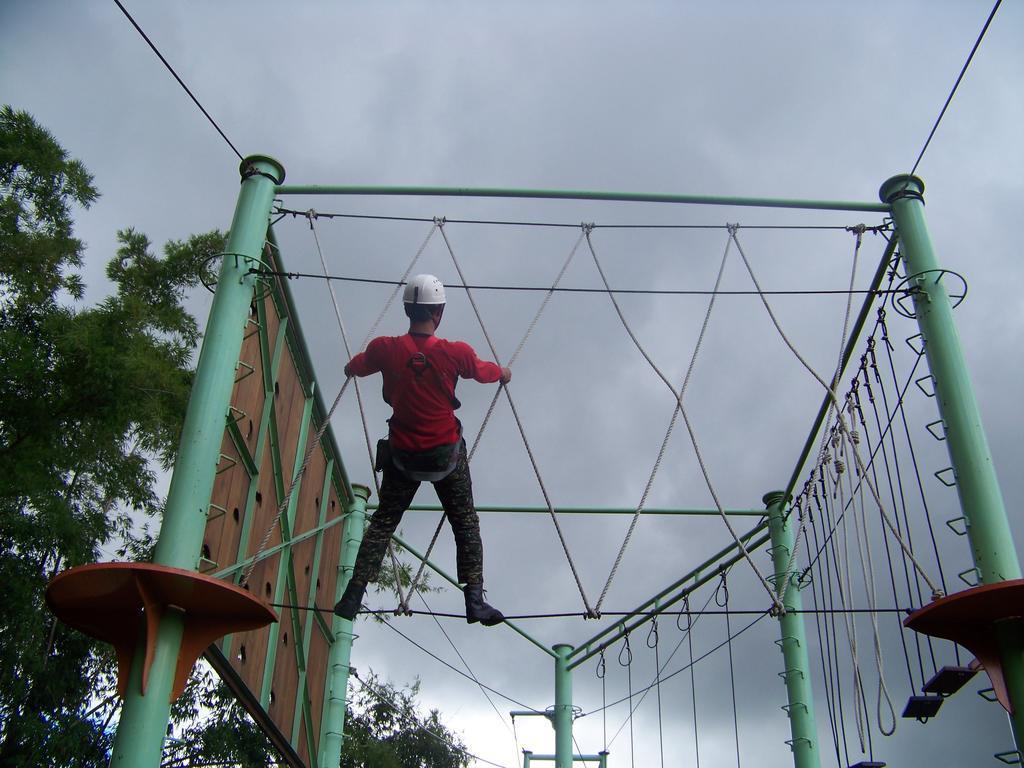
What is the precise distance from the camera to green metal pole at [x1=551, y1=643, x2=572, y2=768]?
10297 mm

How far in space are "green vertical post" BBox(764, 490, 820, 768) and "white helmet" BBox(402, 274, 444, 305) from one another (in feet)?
12.9

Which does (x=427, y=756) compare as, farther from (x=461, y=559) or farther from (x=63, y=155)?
(x=461, y=559)

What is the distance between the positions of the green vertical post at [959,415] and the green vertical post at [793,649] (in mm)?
3103

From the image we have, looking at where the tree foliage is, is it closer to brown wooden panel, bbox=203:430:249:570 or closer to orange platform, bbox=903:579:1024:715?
brown wooden panel, bbox=203:430:249:570

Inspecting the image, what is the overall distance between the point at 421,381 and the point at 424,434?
25 cm

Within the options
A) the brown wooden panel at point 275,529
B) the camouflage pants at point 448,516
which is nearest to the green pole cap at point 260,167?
the brown wooden panel at point 275,529

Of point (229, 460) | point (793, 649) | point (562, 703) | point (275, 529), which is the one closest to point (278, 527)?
point (275, 529)

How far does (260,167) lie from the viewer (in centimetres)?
490

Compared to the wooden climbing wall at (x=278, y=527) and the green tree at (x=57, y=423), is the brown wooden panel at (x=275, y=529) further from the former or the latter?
the green tree at (x=57, y=423)

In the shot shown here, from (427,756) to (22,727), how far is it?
16.7 m

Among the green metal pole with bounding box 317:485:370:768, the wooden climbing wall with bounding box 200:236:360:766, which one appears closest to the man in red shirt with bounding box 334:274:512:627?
the wooden climbing wall with bounding box 200:236:360:766

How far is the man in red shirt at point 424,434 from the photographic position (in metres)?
4.55

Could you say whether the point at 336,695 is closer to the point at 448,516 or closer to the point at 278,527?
the point at 278,527

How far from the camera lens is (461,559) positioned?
4680 mm
